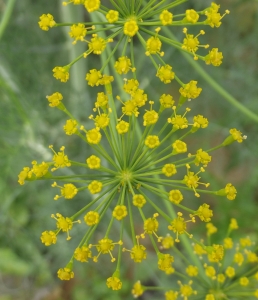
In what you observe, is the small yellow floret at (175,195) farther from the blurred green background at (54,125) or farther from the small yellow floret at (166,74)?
the blurred green background at (54,125)

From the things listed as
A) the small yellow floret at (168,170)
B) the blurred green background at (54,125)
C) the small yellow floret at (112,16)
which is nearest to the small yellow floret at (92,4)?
the small yellow floret at (112,16)

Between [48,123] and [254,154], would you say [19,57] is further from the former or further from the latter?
[254,154]

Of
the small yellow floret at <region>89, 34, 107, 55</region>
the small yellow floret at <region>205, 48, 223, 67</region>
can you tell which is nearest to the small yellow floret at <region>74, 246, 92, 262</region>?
the small yellow floret at <region>89, 34, 107, 55</region>

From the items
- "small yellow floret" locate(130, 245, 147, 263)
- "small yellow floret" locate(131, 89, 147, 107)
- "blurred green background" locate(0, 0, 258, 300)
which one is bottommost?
"small yellow floret" locate(130, 245, 147, 263)

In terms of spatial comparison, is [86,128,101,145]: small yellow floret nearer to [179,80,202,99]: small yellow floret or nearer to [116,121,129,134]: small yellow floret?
[116,121,129,134]: small yellow floret

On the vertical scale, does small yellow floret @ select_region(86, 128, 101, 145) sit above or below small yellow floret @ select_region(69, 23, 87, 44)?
below

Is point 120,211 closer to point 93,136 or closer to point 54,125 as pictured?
point 93,136

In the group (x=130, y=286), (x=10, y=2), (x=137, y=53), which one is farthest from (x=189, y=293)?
(x=130, y=286)

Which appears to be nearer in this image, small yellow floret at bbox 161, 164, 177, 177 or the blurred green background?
small yellow floret at bbox 161, 164, 177, 177

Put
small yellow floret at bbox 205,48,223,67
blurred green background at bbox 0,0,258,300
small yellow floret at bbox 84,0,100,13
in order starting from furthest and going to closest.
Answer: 1. blurred green background at bbox 0,0,258,300
2. small yellow floret at bbox 205,48,223,67
3. small yellow floret at bbox 84,0,100,13
